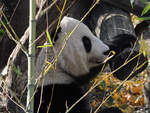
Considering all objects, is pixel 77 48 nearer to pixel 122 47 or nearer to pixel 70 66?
pixel 70 66

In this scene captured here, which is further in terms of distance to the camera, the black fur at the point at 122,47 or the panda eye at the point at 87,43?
the black fur at the point at 122,47

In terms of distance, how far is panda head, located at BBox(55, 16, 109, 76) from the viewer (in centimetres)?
214

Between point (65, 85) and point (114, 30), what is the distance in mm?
678

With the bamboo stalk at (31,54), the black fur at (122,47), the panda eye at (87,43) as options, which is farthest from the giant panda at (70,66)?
the bamboo stalk at (31,54)

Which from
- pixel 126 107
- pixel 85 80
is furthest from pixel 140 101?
pixel 85 80

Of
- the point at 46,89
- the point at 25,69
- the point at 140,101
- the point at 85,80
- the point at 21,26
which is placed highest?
the point at 21,26

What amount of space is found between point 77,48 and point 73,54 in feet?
0.19

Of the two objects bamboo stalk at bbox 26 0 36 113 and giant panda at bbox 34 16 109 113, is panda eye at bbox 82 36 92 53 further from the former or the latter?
bamboo stalk at bbox 26 0 36 113

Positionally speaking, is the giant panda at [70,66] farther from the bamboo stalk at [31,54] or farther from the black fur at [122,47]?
the bamboo stalk at [31,54]

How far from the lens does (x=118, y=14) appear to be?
2.57m

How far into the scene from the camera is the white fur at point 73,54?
2.14 meters

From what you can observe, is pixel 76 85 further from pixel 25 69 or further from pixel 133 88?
pixel 133 88

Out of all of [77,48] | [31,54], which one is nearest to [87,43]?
[77,48]

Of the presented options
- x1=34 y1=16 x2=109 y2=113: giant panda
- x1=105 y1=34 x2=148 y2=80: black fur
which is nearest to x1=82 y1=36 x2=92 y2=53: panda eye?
x1=34 y1=16 x2=109 y2=113: giant panda
